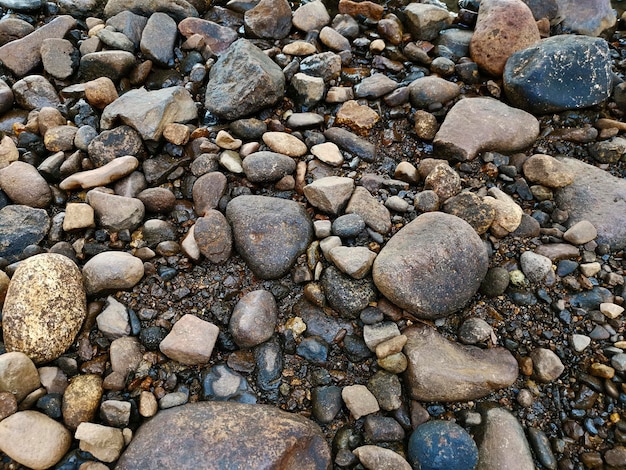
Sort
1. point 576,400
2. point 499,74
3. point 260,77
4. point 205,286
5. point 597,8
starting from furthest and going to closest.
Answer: point 597,8 < point 499,74 < point 260,77 < point 205,286 < point 576,400

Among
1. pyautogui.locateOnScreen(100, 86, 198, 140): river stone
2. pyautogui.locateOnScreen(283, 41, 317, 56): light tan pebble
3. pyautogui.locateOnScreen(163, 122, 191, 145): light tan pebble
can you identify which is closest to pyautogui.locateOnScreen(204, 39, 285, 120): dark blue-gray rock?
pyautogui.locateOnScreen(100, 86, 198, 140): river stone

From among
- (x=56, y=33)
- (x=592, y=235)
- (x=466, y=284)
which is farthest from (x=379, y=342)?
(x=56, y=33)

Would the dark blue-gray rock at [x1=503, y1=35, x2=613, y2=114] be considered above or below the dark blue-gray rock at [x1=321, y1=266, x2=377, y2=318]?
above

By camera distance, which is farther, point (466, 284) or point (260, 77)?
point (260, 77)

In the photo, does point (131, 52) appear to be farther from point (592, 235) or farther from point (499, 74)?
point (592, 235)

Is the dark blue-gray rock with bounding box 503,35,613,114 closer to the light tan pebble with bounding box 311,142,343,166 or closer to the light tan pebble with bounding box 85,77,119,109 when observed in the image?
the light tan pebble with bounding box 311,142,343,166

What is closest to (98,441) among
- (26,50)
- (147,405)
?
(147,405)

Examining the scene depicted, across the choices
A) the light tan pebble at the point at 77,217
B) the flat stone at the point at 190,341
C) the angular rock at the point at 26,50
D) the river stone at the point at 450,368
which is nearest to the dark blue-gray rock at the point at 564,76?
the river stone at the point at 450,368
